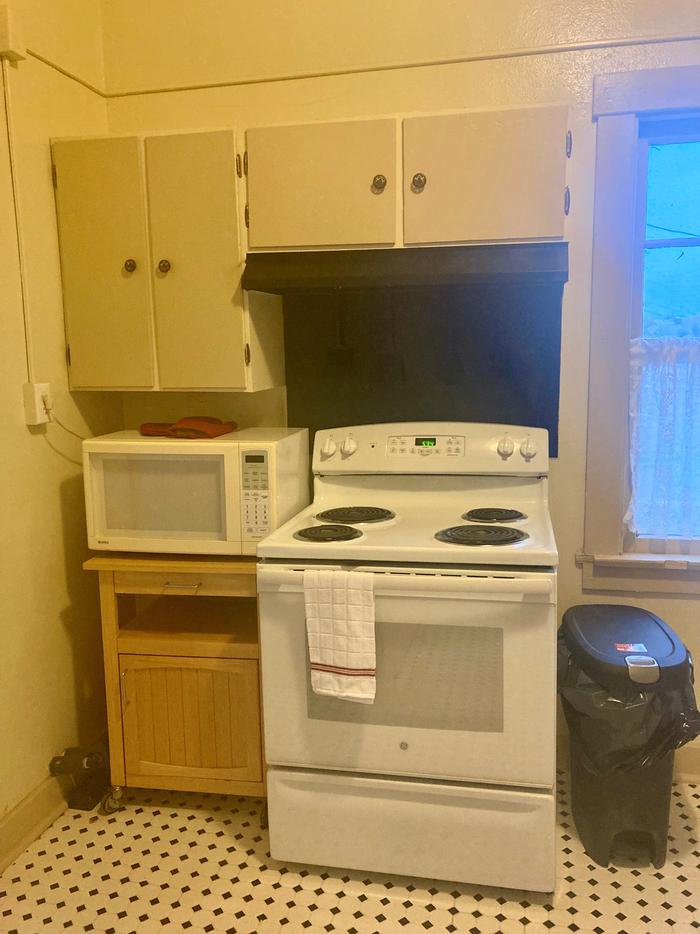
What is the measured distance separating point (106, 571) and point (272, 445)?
1.95ft

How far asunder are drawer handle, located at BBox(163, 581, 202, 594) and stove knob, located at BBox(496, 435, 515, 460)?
0.92 metres

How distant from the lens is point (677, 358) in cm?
231

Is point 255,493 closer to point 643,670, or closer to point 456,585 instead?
point 456,585

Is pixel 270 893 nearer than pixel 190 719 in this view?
Yes

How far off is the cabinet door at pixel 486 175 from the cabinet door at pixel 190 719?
4.26ft

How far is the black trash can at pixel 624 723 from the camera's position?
1885mm

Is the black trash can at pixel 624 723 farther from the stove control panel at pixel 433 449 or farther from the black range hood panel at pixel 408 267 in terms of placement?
the black range hood panel at pixel 408 267

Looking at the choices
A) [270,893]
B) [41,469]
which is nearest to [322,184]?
[41,469]

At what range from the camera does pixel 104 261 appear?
90.0 inches

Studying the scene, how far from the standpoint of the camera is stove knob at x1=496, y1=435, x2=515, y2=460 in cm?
226

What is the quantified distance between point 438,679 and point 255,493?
2.24 ft

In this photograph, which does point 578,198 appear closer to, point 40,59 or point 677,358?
point 677,358

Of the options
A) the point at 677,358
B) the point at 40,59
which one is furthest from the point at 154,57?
the point at 677,358

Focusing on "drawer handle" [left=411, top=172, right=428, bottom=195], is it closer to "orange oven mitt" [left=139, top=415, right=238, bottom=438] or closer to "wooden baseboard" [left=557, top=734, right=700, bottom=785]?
"orange oven mitt" [left=139, top=415, right=238, bottom=438]
